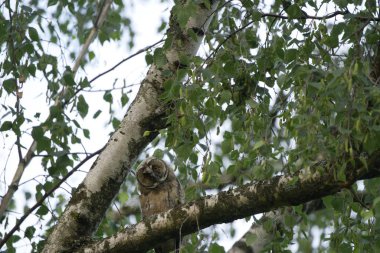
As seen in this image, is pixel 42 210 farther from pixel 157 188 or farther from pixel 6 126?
pixel 157 188

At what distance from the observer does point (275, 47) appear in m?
2.94

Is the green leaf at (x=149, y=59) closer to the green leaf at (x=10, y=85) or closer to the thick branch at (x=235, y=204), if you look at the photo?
the green leaf at (x=10, y=85)

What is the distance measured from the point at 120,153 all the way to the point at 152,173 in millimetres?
1210

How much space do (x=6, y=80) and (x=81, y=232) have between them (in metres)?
0.98

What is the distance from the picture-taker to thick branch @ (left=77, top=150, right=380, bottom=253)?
2574mm

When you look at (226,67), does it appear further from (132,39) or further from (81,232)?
(132,39)

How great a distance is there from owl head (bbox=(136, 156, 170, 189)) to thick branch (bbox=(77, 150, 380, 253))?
1485 mm

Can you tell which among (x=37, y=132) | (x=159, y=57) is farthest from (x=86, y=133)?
(x=159, y=57)

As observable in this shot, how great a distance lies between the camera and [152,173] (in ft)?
15.0

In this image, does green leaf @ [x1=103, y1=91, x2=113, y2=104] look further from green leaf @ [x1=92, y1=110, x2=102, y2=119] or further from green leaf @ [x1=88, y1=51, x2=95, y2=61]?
green leaf @ [x1=88, y1=51, x2=95, y2=61]

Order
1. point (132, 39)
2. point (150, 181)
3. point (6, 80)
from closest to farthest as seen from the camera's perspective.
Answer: point (6, 80), point (150, 181), point (132, 39)

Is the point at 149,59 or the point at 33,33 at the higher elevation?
the point at 33,33

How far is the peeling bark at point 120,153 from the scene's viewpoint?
3279mm

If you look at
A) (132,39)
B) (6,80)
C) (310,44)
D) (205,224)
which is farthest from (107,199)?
(132,39)
